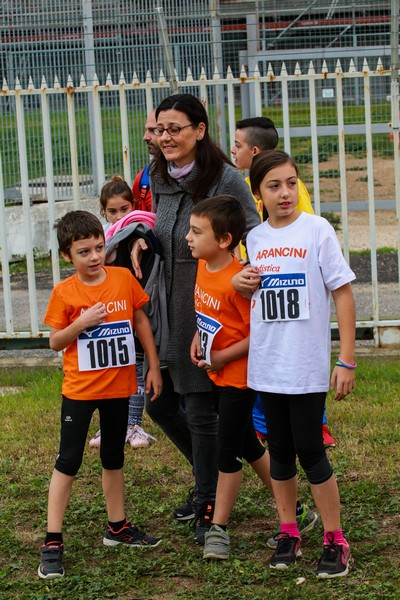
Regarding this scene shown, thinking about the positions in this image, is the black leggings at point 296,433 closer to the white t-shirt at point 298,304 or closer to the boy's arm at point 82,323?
the white t-shirt at point 298,304

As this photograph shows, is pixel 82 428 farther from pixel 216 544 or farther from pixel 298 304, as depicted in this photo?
pixel 298 304

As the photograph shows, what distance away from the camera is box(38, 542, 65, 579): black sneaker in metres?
4.20

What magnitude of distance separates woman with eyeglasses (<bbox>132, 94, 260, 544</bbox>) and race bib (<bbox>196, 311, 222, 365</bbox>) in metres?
0.19

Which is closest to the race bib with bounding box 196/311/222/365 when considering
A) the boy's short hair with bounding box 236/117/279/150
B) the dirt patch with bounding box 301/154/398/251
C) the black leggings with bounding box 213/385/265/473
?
the black leggings with bounding box 213/385/265/473

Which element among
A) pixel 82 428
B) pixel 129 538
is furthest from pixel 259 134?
pixel 129 538

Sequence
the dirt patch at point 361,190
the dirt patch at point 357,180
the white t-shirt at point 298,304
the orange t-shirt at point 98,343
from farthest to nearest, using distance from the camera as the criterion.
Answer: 1. the dirt patch at point 357,180
2. the dirt patch at point 361,190
3. the orange t-shirt at point 98,343
4. the white t-shirt at point 298,304

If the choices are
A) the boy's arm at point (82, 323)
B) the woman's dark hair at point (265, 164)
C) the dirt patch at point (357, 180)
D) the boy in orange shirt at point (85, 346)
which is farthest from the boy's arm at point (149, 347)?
the dirt patch at point (357, 180)

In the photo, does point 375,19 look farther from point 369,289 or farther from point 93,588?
point 93,588

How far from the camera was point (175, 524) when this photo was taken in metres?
4.78

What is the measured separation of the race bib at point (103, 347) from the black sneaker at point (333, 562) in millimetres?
1134

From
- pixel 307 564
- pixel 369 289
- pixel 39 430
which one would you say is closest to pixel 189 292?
pixel 307 564

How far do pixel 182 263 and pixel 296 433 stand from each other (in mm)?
979

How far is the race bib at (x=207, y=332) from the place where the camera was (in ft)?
13.9

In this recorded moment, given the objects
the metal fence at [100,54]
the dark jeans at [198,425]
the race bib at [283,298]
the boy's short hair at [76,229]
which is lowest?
the dark jeans at [198,425]
